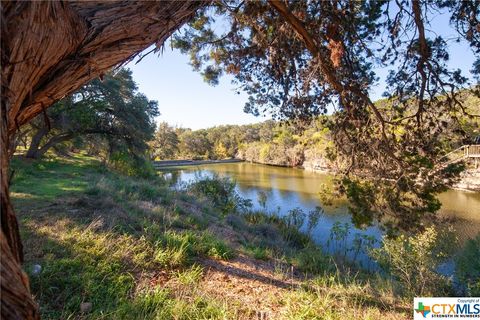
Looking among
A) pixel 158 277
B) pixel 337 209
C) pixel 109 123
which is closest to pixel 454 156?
pixel 158 277

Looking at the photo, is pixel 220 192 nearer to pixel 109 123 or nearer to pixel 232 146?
pixel 109 123

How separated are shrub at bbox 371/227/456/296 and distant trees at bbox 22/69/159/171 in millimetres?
12040

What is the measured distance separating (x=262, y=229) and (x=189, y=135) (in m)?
58.5

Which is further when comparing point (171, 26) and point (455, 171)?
point (455, 171)

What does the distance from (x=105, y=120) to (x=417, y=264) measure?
45.7 feet

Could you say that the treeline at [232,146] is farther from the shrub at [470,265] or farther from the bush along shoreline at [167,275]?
the bush along shoreline at [167,275]

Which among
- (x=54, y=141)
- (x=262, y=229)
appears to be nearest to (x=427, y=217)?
(x=262, y=229)

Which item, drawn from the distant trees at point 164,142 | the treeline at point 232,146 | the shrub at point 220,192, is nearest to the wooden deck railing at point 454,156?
the shrub at point 220,192

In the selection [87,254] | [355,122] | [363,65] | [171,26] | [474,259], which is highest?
[363,65]

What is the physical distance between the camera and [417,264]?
5129 mm

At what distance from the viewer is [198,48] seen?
4660mm

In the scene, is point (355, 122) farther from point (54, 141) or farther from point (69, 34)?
point (54, 141)

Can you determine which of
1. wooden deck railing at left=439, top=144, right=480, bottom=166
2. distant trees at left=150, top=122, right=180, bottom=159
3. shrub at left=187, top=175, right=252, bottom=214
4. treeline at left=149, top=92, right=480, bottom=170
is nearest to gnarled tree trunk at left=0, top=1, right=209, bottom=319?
wooden deck railing at left=439, top=144, right=480, bottom=166

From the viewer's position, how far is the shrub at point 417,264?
433 cm
